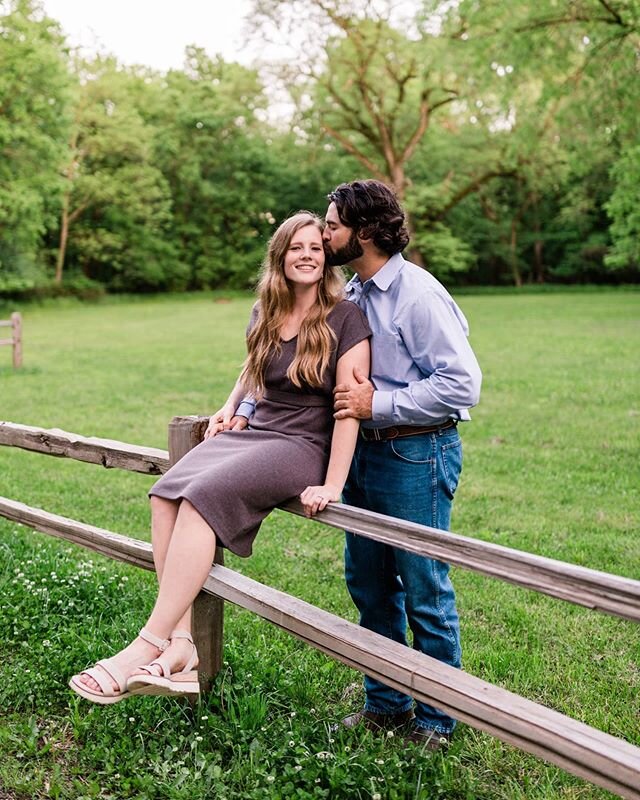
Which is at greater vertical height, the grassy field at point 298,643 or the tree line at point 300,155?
the tree line at point 300,155

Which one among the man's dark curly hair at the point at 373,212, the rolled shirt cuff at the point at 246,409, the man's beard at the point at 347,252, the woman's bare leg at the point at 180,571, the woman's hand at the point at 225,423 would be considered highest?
the man's dark curly hair at the point at 373,212

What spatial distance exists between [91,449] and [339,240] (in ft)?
5.24

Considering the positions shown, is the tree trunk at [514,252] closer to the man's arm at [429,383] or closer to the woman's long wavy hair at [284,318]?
the woman's long wavy hair at [284,318]

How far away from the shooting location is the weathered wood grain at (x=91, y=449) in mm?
3707

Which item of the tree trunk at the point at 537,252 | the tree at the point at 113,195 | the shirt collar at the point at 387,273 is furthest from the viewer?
the tree trunk at the point at 537,252

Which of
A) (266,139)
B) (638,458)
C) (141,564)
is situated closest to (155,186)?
(266,139)

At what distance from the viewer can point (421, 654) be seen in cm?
291

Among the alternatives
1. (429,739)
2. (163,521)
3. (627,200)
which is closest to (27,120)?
(627,200)

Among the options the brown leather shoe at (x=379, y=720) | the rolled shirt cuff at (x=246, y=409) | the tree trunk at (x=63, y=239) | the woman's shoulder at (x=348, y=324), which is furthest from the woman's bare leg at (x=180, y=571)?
the tree trunk at (x=63, y=239)

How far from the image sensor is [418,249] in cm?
4006

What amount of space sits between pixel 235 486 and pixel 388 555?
0.83m

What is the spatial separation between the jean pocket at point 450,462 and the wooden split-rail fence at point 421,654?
1.54 ft

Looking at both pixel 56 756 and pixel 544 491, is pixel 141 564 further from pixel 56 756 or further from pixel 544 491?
pixel 544 491

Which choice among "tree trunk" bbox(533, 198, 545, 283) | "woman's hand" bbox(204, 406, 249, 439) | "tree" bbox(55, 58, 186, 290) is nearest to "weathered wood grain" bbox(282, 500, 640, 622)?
"woman's hand" bbox(204, 406, 249, 439)
